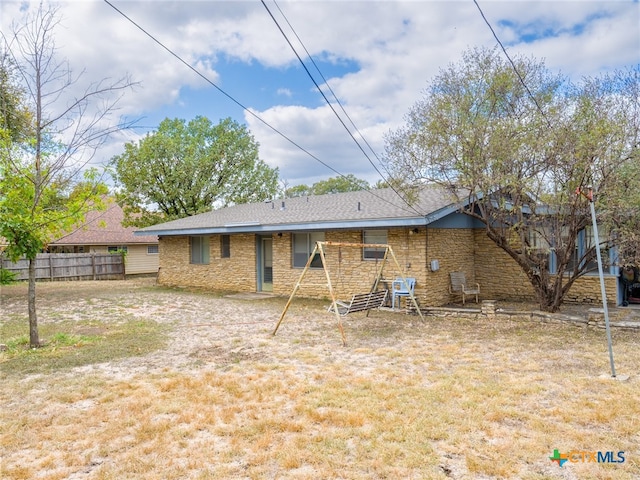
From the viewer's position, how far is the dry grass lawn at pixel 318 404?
330 centimetres

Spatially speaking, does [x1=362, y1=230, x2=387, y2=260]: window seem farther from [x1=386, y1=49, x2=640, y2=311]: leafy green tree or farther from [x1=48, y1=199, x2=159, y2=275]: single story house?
[x1=48, y1=199, x2=159, y2=275]: single story house

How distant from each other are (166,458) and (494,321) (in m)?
7.29

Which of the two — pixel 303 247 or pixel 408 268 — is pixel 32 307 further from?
pixel 408 268

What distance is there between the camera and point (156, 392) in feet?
15.9

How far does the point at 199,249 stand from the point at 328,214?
6.17 metres

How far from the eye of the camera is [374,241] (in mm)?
11711

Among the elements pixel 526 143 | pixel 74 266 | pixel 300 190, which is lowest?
pixel 74 266

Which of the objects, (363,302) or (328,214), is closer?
(363,302)

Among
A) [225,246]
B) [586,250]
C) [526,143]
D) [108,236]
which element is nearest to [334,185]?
[108,236]

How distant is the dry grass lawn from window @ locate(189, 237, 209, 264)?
7.87 metres

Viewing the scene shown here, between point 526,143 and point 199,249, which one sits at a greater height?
point 526,143

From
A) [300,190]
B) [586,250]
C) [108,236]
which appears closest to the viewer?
[586,250]

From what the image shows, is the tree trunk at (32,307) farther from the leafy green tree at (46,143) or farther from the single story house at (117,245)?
the single story house at (117,245)

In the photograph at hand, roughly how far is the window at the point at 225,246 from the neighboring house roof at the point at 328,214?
0.58 metres
